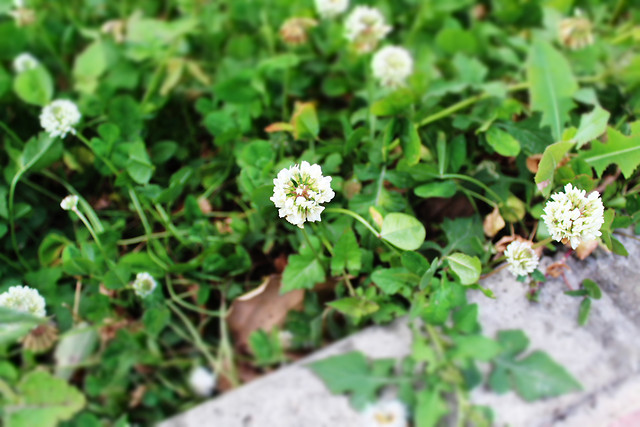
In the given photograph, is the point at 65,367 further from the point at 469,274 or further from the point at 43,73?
the point at 469,274

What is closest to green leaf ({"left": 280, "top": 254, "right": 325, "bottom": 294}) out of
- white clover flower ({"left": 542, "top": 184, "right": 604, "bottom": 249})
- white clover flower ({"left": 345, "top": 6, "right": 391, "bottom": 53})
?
white clover flower ({"left": 542, "top": 184, "right": 604, "bottom": 249})

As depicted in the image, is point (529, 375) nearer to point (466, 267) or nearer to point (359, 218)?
point (466, 267)

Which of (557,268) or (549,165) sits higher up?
(549,165)

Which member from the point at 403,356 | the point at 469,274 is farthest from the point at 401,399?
the point at 469,274

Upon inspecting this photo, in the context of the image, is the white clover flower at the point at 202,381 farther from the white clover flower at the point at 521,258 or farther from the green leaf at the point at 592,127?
the green leaf at the point at 592,127

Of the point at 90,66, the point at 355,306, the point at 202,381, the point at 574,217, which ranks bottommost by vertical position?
the point at 202,381

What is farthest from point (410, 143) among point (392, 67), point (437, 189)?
point (392, 67)
